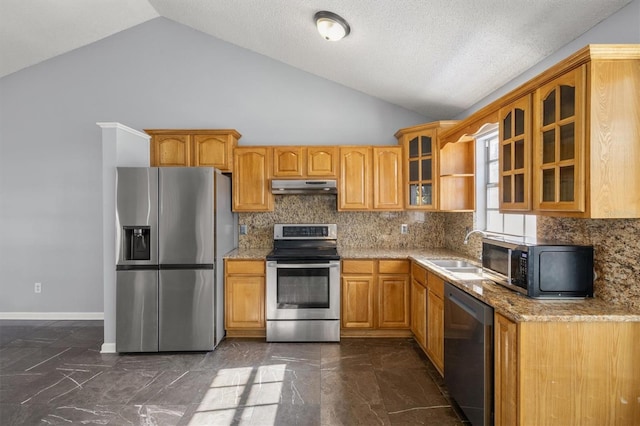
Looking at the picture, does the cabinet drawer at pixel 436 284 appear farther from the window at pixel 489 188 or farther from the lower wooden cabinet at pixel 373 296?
the window at pixel 489 188

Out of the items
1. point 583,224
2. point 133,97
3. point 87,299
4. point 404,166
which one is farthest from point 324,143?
point 87,299

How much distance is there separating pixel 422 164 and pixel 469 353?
7.00ft

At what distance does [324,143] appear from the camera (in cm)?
411

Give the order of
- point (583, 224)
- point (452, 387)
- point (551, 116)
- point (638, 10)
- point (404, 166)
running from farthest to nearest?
1. point (404, 166)
2. point (452, 387)
3. point (583, 224)
4. point (551, 116)
5. point (638, 10)

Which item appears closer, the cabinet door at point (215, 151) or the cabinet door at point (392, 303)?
the cabinet door at point (392, 303)

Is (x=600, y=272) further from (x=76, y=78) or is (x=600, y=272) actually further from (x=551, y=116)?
(x=76, y=78)

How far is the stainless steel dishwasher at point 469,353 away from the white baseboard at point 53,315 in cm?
417

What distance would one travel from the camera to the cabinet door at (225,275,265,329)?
138 inches

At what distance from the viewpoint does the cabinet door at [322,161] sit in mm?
3773

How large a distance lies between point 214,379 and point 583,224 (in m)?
2.96

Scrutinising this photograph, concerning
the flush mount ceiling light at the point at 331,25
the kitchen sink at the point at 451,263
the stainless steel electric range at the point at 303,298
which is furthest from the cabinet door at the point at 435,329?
the flush mount ceiling light at the point at 331,25

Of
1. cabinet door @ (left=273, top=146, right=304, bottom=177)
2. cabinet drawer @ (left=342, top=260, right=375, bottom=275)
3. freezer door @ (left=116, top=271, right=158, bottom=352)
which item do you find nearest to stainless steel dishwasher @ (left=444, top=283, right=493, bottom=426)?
cabinet drawer @ (left=342, top=260, right=375, bottom=275)

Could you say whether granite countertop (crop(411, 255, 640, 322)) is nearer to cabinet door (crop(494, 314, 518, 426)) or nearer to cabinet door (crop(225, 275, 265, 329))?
cabinet door (crop(494, 314, 518, 426))

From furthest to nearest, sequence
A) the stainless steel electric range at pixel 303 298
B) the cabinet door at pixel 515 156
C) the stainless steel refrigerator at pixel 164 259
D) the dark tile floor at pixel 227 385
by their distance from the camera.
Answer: the stainless steel electric range at pixel 303 298 < the stainless steel refrigerator at pixel 164 259 < the dark tile floor at pixel 227 385 < the cabinet door at pixel 515 156
